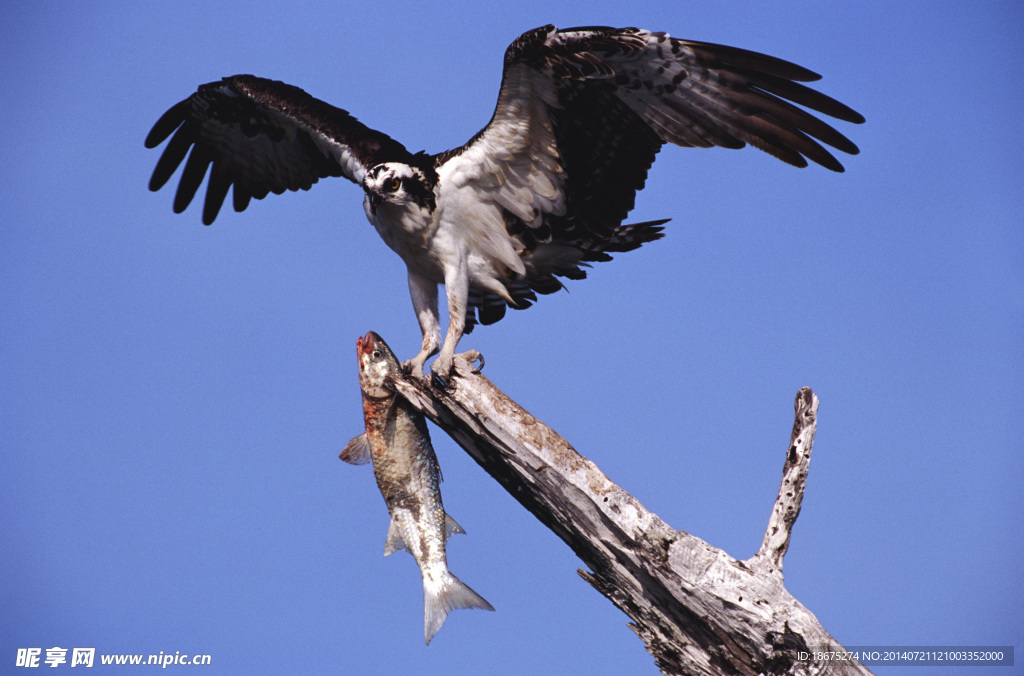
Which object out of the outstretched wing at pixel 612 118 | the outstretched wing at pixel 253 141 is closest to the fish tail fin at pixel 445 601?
the outstretched wing at pixel 612 118

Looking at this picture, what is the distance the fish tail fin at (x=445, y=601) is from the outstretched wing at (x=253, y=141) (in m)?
3.50

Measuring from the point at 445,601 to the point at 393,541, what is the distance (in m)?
Result: 0.67

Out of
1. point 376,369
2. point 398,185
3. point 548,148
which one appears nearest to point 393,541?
point 376,369

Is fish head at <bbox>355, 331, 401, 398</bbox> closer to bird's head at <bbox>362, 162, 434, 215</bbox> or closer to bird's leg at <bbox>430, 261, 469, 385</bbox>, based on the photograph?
bird's leg at <bbox>430, 261, 469, 385</bbox>

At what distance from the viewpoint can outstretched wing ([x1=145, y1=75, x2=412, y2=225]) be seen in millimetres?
7656

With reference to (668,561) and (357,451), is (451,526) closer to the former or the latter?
(357,451)

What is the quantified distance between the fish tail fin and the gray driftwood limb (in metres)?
0.86

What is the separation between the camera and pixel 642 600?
5676 millimetres

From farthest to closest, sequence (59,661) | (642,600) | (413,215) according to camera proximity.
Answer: (59,661) → (413,215) → (642,600)

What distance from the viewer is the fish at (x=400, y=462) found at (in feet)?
21.6

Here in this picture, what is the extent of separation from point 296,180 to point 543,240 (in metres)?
3.27

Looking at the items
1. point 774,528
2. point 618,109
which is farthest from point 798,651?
point 618,109

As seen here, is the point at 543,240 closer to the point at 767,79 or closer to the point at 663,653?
the point at 767,79

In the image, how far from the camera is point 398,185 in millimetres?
6715
